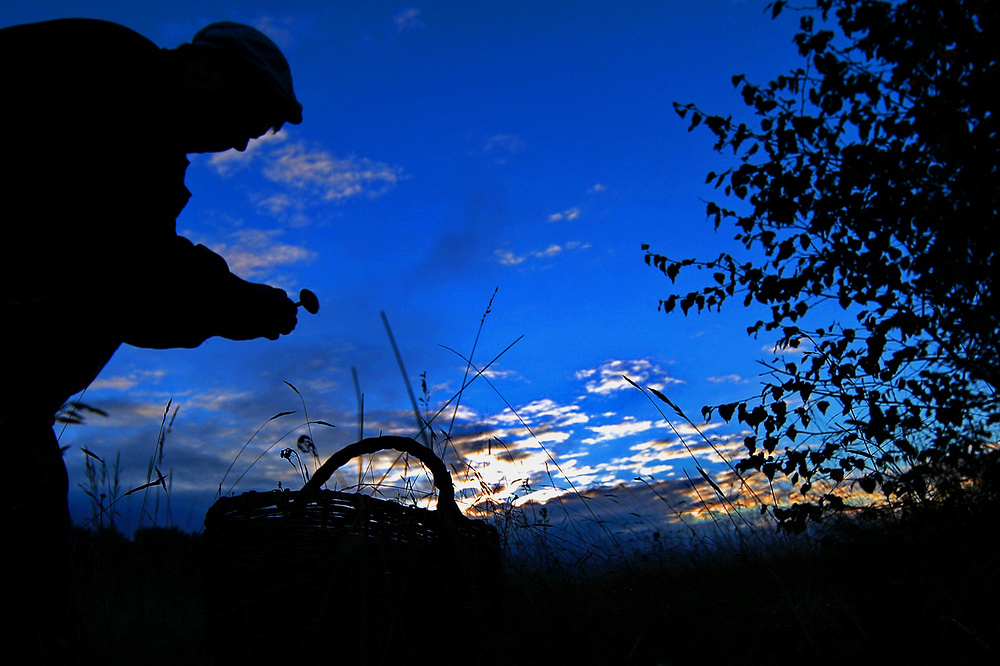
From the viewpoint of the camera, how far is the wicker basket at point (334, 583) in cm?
147

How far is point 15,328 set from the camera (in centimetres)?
118

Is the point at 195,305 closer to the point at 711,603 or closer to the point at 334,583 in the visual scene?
the point at 334,583

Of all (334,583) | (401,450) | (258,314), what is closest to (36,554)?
(334,583)

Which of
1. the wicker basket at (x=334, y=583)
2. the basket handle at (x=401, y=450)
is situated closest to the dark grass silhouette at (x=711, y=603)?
the wicker basket at (x=334, y=583)

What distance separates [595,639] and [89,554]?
192 centimetres

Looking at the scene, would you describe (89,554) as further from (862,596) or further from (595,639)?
(862,596)

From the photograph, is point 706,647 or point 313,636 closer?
point 313,636

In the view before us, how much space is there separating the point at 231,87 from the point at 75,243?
0.71m

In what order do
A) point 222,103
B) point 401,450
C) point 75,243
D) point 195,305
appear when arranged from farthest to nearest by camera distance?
point 401,450 → point 222,103 → point 195,305 → point 75,243

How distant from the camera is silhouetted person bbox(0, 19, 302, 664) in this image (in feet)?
4.42

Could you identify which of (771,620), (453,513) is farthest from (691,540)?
(453,513)

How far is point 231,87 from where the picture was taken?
1.85m

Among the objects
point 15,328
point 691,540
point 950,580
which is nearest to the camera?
point 15,328

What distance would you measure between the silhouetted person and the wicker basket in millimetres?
371
